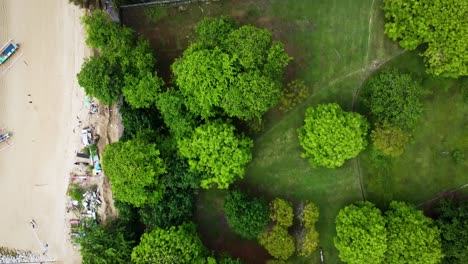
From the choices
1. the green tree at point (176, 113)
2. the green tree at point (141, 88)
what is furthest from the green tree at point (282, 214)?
the green tree at point (141, 88)

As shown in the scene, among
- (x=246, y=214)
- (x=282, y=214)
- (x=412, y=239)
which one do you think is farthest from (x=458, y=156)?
(x=246, y=214)

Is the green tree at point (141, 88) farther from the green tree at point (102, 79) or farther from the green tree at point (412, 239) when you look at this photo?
the green tree at point (412, 239)

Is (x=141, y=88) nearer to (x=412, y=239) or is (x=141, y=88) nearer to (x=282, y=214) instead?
(x=282, y=214)

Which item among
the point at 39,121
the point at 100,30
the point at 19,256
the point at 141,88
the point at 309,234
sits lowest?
the point at 19,256

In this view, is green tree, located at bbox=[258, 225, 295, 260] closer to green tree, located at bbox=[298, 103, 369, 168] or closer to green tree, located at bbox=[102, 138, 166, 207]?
green tree, located at bbox=[298, 103, 369, 168]

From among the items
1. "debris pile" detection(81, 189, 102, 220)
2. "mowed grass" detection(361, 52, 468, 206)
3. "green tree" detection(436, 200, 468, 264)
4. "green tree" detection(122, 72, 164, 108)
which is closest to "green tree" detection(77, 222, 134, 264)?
"debris pile" detection(81, 189, 102, 220)

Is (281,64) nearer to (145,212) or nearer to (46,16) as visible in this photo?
(145,212)
